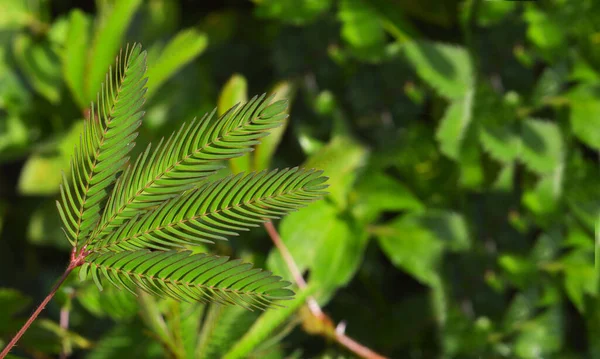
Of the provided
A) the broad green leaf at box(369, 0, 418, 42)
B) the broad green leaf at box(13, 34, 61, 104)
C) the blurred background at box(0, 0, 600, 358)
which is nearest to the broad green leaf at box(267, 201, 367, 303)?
the blurred background at box(0, 0, 600, 358)

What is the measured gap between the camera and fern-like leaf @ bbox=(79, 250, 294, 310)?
463mm

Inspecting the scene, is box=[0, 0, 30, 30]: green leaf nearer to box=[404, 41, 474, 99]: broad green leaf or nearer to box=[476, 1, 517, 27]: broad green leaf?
box=[404, 41, 474, 99]: broad green leaf

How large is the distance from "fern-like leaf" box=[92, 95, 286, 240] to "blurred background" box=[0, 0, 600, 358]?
46 centimetres

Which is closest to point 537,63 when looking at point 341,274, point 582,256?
point 582,256

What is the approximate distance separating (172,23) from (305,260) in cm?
60

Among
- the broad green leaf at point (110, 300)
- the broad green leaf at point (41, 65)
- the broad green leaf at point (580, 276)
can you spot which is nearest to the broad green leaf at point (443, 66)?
the broad green leaf at point (580, 276)

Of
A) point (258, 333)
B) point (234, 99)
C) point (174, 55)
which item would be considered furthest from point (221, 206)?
point (174, 55)

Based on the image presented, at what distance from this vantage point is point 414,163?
1.14m

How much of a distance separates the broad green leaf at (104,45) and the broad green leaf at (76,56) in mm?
28

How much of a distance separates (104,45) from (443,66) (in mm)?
549

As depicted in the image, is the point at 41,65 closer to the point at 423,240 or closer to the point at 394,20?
the point at 394,20

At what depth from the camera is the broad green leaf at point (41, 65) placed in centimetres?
125

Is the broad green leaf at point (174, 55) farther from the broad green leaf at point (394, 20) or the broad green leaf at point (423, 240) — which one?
the broad green leaf at point (423, 240)

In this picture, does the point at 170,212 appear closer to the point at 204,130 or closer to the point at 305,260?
the point at 204,130
